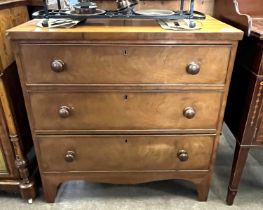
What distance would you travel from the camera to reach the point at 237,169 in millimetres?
1257

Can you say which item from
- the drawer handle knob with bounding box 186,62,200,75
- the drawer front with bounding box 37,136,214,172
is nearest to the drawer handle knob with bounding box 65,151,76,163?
the drawer front with bounding box 37,136,214,172

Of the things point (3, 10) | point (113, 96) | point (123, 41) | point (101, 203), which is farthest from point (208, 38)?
point (101, 203)

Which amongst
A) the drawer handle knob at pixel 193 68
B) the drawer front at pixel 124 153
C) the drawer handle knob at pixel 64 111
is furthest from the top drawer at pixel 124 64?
the drawer front at pixel 124 153

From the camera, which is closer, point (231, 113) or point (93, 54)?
point (93, 54)

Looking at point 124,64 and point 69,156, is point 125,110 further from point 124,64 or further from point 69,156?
point 69,156

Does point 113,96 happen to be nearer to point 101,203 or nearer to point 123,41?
point 123,41

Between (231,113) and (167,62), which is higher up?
(167,62)

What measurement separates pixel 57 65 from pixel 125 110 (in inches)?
13.2

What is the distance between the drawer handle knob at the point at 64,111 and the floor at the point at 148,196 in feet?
1.85

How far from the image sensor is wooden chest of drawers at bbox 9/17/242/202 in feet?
3.18

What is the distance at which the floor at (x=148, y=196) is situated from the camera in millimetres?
1361

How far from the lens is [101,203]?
1.38 metres

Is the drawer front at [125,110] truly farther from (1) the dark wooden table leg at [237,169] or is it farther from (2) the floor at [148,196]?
(2) the floor at [148,196]

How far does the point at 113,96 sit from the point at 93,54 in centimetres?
20
